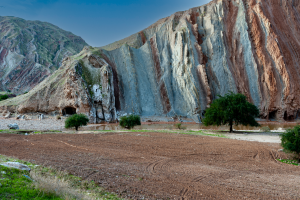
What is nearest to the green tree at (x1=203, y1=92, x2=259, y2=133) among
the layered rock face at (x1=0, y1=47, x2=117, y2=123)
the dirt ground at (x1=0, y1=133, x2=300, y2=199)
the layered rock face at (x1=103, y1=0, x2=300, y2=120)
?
the dirt ground at (x1=0, y1=133, x2=300, y2=199)

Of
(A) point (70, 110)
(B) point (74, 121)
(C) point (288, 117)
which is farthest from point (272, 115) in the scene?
(A) point (70, 110)

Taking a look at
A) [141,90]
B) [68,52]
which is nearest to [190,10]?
[141,90]

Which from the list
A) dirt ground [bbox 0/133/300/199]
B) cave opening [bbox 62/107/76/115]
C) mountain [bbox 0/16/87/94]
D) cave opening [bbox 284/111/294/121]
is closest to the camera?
dirt ground [bbox 0/133/300/199]

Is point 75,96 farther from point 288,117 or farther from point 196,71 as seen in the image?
point 288,117

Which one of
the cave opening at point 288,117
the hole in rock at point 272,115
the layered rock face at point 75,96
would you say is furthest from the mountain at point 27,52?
the cave opening at point 288,117

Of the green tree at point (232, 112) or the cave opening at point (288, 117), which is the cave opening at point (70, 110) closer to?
the green tree at point (232, 112)

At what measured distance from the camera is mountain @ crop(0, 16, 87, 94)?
296ft

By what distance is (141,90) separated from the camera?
51.4 metres

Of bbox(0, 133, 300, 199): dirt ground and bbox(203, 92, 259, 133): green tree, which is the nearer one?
bbox(0, 133, 300, 199): dirt ground

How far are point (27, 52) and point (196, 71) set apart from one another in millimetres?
92104

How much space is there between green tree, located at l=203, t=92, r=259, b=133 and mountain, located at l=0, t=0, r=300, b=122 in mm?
19232

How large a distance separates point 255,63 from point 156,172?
47.9m

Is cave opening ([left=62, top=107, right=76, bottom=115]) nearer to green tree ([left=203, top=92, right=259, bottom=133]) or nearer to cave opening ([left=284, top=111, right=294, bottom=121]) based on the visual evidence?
green tree ([left=203, top=92, right=259, bottom=133])

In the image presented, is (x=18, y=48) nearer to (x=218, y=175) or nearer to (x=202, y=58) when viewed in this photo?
(x=202, y=58)
